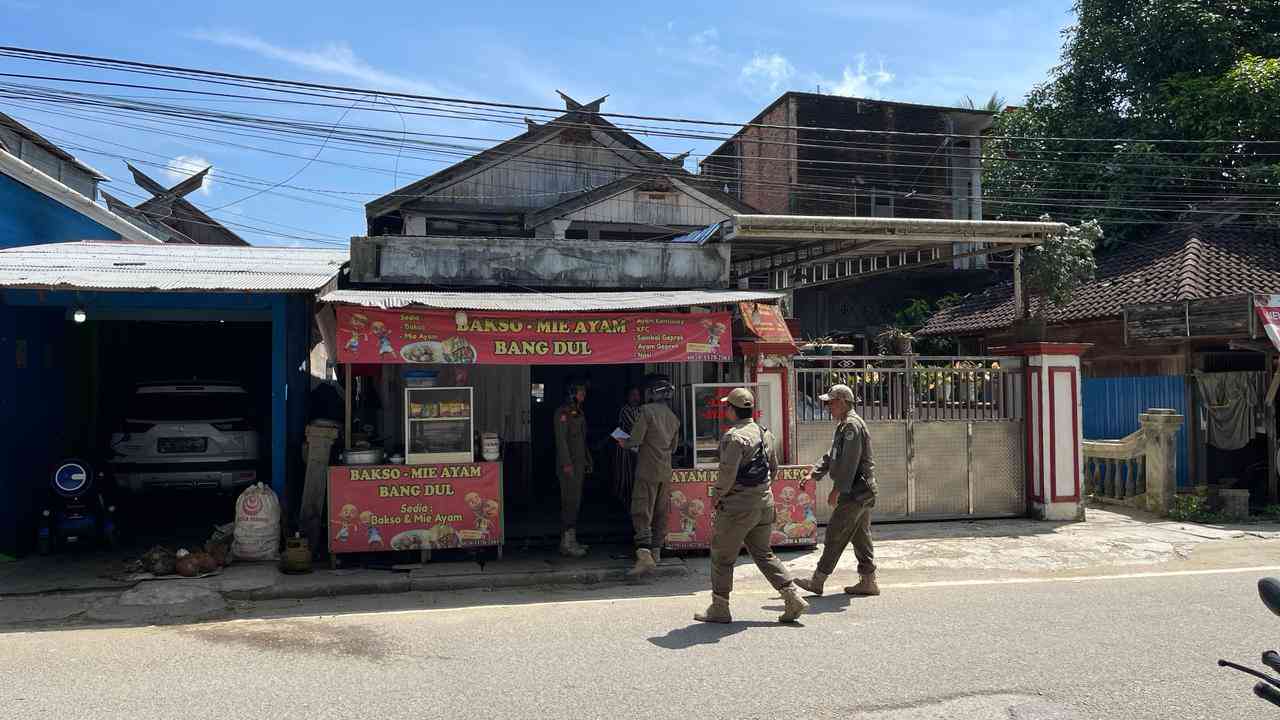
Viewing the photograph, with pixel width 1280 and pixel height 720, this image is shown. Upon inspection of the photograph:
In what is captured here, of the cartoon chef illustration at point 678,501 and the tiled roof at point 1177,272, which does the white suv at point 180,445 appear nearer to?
the cartoon chef illustration at point 678,501

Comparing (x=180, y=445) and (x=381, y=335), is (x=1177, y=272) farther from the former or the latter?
(x=180, y=445)

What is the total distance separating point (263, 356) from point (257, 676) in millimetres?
9532

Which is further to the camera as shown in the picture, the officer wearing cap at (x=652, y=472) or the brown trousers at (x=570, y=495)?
the brown trousers at (x=570, y=495)

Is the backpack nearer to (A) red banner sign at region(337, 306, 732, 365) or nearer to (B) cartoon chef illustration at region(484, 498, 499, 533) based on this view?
(A) red banner sign at region(337, 306, 732, 365)

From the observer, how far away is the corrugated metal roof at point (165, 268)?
771cm

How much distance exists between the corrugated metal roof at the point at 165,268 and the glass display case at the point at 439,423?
147 centimetres

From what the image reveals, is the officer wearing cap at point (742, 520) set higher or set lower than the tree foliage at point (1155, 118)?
lower

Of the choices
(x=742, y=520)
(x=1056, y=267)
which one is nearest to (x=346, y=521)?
(x=742, y=520)

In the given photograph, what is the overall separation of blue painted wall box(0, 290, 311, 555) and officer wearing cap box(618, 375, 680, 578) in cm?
355

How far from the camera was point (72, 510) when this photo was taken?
29.2ft

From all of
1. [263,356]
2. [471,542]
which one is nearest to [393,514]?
[471,542]

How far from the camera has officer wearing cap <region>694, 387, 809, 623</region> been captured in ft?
21.7

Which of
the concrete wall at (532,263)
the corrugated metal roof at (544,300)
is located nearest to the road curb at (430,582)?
the corrugated metal roof at (544,300)

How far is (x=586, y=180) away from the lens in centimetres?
2031
